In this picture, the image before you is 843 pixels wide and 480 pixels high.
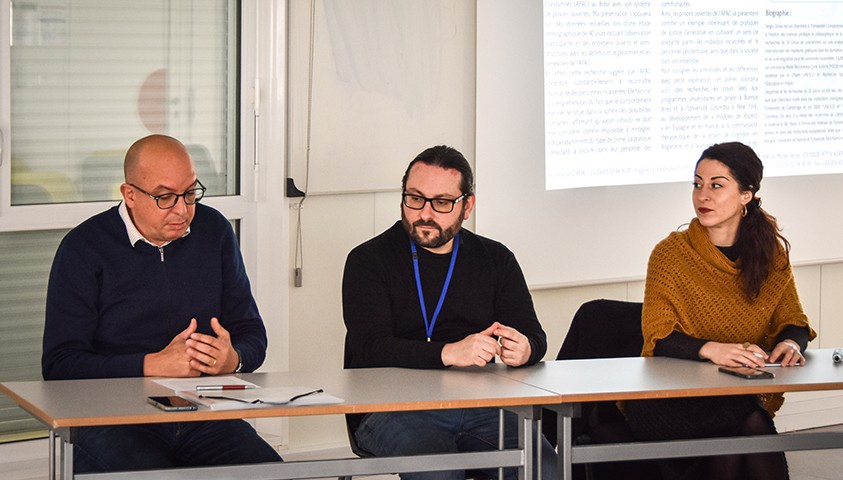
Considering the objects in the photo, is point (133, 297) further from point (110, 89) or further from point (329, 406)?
point (110, 89)

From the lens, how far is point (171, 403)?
278cm

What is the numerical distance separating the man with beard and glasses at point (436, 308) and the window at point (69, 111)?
4.28 feet

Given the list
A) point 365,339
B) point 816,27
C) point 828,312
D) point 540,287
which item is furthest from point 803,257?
point 365,339

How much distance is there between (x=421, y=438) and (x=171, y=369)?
65 centimetres

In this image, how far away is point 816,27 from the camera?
5.97 meters

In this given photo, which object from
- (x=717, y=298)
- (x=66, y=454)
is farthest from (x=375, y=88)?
(x=66, y=454)

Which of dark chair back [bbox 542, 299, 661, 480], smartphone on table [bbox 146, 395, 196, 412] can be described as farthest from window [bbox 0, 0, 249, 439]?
smartphone on table [bbox 146, 395, 196, 412]

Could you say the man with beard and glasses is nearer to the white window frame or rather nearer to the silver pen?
the silver pen

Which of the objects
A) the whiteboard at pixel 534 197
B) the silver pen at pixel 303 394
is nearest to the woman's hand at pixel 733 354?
the silver pen at pixel 303 394

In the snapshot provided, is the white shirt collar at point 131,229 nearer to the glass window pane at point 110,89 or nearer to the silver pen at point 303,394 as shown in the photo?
the silver pen at point 303,394

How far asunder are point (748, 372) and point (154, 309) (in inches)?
60.2

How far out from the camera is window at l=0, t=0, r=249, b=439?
4.30m

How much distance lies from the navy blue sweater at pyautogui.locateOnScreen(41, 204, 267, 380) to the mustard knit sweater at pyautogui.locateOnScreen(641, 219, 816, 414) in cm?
118

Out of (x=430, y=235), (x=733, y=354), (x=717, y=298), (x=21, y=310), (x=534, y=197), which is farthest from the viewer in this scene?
(x=534, y=197)
